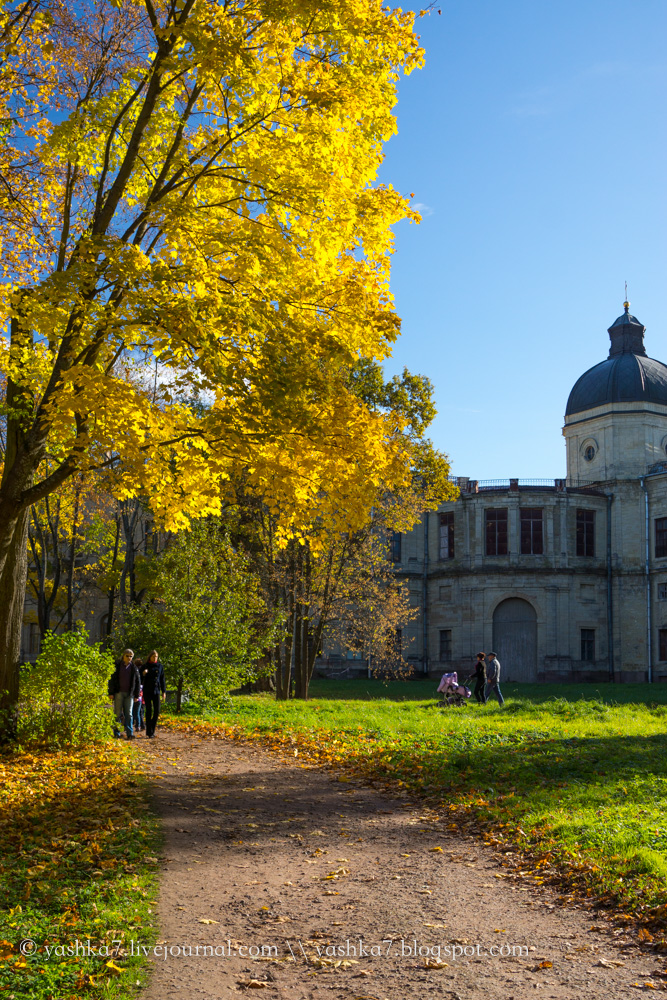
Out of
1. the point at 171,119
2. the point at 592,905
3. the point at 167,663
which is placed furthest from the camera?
the point at 167,663

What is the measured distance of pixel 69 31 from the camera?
12.0 m

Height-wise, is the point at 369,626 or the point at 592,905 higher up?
the point at 369,626

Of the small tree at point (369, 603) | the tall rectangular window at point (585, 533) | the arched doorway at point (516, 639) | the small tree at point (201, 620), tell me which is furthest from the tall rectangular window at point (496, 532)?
the small tree at point (201, 620)

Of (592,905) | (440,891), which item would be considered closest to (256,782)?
(440,891)

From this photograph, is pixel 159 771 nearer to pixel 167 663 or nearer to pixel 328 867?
pixel 328 867

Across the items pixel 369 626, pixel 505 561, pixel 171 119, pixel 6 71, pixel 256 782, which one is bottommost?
pixel 256 782

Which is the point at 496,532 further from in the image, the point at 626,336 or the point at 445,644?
the point at 626,336

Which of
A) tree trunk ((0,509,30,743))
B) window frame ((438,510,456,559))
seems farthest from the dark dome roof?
tree trunk ((0,509,30,743))

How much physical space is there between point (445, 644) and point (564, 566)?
765 cm

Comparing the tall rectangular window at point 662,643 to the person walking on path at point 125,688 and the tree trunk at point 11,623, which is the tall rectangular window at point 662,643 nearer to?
the person walking on path at point 125,688

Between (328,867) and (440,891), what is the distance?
3.64 feet

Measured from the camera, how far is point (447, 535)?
4825cm

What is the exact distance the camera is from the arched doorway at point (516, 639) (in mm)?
44844

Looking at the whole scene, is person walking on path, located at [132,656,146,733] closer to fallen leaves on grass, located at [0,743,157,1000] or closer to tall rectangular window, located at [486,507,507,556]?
fallen leaves on grass, located at [0,743,157,1000]
